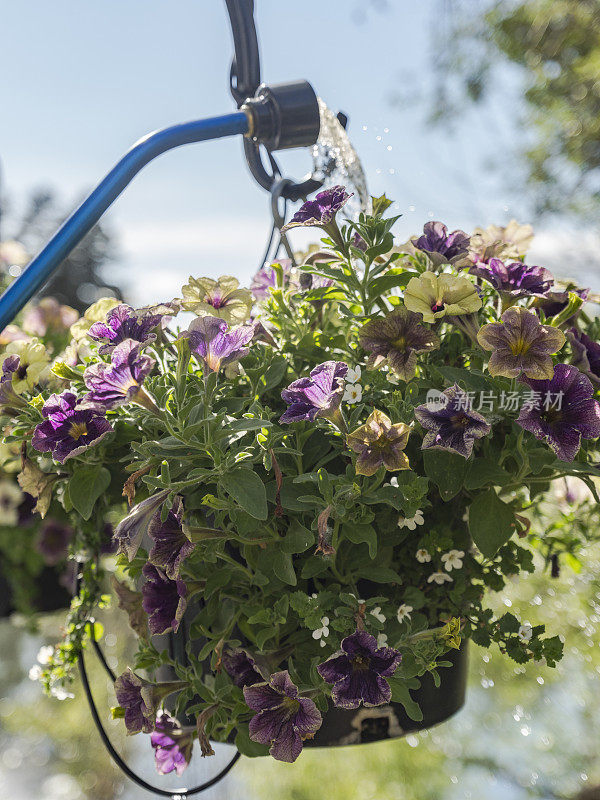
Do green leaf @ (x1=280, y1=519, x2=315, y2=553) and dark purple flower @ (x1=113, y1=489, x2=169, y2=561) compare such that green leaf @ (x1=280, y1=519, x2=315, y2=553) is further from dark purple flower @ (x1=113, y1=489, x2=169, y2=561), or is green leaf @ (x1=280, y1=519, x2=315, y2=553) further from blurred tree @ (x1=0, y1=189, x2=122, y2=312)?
blurred tree @ (x1=0, y1=189, x2=122, y2=312)

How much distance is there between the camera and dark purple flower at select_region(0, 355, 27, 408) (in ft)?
1.60

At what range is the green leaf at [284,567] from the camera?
16.5 inches

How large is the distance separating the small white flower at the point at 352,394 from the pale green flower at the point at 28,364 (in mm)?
248

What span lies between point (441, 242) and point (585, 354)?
13 cm

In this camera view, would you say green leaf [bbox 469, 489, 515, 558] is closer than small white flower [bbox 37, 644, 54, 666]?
Yes

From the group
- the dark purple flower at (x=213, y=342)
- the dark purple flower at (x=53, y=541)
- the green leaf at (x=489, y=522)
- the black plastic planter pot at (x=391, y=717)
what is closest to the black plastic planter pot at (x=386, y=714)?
the black plastic planter pot at (x=391, y=717)

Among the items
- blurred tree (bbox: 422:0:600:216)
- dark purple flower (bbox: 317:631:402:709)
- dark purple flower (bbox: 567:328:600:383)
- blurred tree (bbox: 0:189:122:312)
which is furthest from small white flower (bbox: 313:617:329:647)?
blurred tree (bbox: 0:189:122:312)

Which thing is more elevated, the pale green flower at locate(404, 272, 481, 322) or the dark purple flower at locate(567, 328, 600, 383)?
the dark purple flower at locate(567, 328, 600, 383)

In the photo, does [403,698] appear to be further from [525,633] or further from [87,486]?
[87,486]

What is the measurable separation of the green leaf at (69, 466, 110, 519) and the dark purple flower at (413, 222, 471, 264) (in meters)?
0.29

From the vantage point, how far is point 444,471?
0.43 m

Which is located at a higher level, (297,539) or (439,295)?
(439,295)

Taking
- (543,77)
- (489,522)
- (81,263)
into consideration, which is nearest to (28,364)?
(489,522)

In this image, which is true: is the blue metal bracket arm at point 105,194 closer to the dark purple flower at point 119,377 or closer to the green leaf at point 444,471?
the dark purple flower at point 119,377
